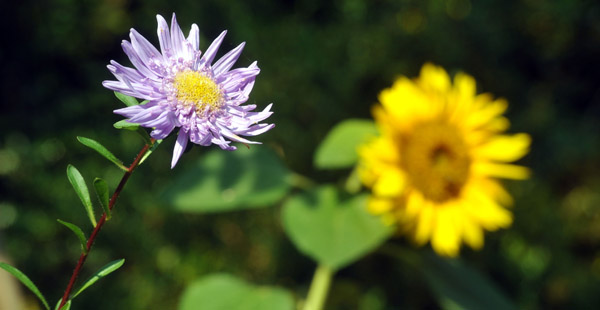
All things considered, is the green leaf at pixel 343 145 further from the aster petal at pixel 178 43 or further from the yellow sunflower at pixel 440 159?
the aster petal at pixel 178 43

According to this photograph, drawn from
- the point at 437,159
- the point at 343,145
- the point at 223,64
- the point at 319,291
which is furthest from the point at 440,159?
the point at 223,64

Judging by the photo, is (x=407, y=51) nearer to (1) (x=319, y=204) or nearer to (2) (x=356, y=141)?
(2) (x=356, y=141)

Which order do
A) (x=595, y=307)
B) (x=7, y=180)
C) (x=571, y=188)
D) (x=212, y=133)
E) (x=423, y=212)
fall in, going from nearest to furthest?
(x=212, y=133) < (x=423, y=212) < (x=7, y=180) < (x=595, y=307) < (x=571, y=188)

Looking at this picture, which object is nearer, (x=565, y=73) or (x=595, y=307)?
(x=595, y=307)

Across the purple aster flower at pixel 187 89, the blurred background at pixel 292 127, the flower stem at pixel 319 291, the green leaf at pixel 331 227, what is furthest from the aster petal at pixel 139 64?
the blurred background at pixel 292 127

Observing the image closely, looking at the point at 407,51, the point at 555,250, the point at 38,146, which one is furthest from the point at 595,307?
the point at 38,146

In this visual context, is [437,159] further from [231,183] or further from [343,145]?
[231,183]
